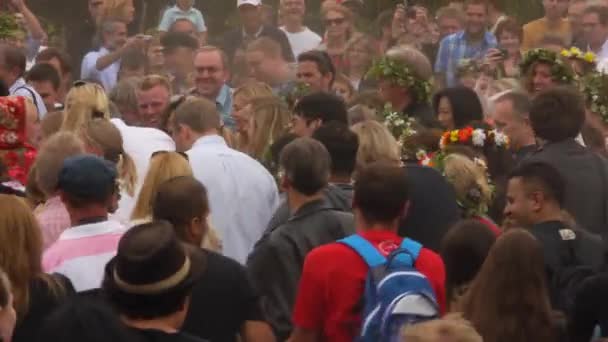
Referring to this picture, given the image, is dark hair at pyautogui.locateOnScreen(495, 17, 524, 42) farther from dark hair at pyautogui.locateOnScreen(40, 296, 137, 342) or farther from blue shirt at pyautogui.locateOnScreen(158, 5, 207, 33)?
dark hair at pyautogui.locateOnScreen(40, 296, 137, 342)

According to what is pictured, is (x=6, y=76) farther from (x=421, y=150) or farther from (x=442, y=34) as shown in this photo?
(x=442, y=34)

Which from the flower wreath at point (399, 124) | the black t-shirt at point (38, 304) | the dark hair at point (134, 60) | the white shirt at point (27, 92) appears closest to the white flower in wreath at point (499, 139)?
the flower wreath at point (399, 124)

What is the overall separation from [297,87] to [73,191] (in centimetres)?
569

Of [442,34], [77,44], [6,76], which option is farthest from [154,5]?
[6,76]

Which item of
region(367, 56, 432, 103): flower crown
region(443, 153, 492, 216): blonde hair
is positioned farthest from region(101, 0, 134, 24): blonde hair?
region(443, 153, 492, 216): blonde hair

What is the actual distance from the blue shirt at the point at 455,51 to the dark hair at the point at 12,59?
476cm

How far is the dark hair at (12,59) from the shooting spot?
41.8 ft

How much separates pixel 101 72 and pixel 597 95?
637 cm

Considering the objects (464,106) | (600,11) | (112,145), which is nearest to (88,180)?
(112,145)

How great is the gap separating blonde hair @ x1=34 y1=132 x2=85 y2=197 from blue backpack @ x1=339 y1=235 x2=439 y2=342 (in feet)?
6.83

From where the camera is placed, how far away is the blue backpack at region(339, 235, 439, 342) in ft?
20.8

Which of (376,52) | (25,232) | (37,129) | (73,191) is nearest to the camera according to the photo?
(25,232)

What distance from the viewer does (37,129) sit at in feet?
34.5

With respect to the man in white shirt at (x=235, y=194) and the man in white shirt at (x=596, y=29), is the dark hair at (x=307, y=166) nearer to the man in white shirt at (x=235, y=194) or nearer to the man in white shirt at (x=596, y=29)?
the man in white shirt at (x=235, y=194)
